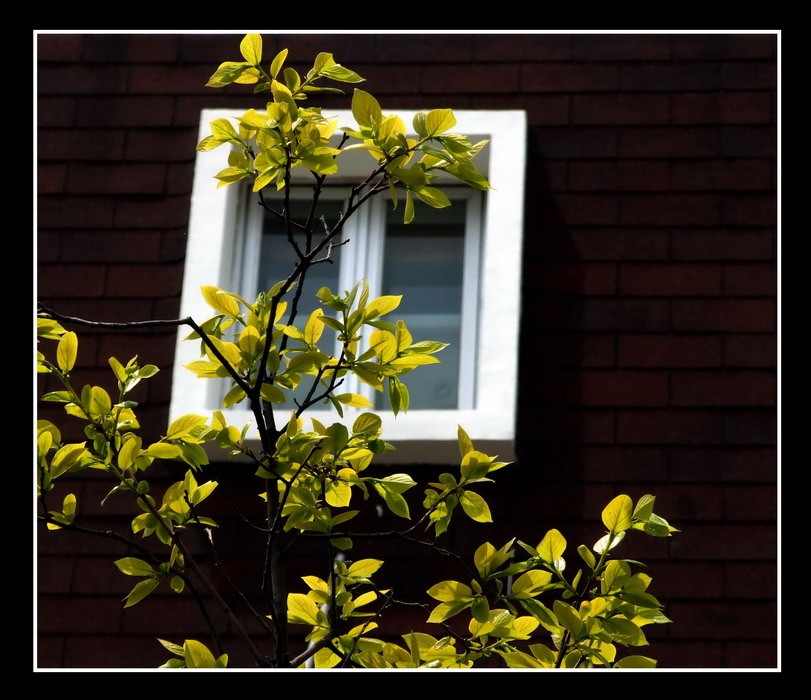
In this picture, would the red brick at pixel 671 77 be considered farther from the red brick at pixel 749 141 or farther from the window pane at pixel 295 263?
the window pane at pixel 295 263

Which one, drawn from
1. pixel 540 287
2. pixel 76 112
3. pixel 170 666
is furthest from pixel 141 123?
pixel 170 666

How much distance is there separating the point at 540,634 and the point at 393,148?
185 centimetres

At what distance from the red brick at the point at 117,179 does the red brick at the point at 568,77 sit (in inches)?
55.1

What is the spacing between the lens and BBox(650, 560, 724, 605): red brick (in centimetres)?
392

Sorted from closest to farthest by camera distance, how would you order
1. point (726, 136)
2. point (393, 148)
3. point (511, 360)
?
point (393, 148) → point (511, 360) → point (726, 136)

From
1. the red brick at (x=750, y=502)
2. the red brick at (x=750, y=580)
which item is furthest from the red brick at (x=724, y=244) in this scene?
the red brick at (x=750, y=580)

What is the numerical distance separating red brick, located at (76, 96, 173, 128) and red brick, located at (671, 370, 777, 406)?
2.13 metres

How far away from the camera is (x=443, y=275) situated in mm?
4551

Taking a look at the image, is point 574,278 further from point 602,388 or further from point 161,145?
point 161,145

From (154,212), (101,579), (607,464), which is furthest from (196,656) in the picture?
(154,212)

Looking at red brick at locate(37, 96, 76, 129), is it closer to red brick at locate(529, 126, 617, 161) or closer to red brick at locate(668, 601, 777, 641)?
red brick at locate(529, 126, 617, 161)

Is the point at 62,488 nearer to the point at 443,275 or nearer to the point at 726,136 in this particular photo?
the point at 443,275

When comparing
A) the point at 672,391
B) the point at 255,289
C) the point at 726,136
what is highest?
the point at 726,136

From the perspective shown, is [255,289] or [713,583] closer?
[713,583]
